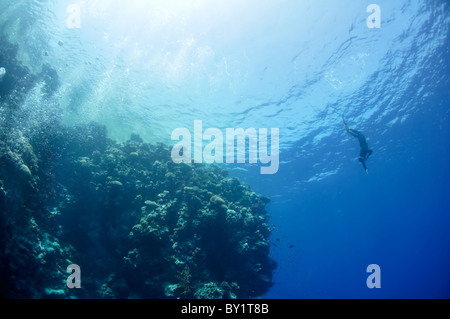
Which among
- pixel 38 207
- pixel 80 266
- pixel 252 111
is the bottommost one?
pixel 80 266

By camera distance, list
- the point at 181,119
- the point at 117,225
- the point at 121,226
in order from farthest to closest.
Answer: the point at 181,119 → the point at 117,225 → the point at 121,226

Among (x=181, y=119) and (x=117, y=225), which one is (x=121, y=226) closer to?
(x=117, y=225)

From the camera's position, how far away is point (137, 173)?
11766mm

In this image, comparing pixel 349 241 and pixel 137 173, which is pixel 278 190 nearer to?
pixel 137 173

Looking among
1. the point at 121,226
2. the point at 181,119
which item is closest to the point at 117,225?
the point at 121,226

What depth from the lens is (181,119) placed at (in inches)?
819

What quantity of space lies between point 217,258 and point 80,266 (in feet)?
20.4

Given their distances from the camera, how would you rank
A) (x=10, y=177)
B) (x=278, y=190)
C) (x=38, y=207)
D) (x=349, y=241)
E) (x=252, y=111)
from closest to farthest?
(x=10, y=177)
(x=38, y=207)
(x=252, y=111)
(x=278, y=190)
(x=349, y=241)

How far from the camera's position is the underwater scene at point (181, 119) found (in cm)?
892

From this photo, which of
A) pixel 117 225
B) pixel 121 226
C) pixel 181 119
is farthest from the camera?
pixel 181 119

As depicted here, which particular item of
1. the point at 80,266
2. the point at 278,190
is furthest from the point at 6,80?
the point at 278,190

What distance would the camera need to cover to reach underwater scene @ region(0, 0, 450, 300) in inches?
351

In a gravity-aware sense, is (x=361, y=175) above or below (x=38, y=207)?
above
